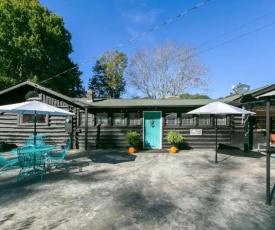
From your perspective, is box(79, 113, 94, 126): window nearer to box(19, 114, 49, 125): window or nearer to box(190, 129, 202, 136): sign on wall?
box(19, 114, 49, 125): window

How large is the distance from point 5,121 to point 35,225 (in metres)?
11.1

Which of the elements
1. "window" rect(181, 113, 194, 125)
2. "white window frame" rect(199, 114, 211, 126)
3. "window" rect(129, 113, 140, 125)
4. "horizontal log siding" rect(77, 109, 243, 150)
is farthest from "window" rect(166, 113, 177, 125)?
"window" rect(129, 113, 140, 125)

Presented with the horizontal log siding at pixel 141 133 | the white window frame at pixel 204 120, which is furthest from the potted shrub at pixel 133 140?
the white window frame at pixel 204 120

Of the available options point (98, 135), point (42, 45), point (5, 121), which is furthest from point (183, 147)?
point (42, 45)

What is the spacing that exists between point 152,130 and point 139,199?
25.2 feet

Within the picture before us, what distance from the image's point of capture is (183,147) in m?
12.0

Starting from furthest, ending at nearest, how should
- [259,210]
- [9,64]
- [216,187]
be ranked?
[9,64] → [216,187] → [259,210]

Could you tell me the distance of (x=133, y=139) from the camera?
10.9 meters

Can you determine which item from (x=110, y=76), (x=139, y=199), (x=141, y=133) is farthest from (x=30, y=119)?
(x=110, y=76)

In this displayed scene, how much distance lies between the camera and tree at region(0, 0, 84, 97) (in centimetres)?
1998

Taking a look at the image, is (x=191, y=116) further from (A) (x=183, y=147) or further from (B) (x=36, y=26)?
(B) (x=36, y=26)

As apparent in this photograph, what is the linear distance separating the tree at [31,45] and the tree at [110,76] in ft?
26.5

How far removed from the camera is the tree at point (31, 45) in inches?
787

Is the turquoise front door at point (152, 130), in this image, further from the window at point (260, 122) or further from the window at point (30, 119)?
the window at point (30, 119)
